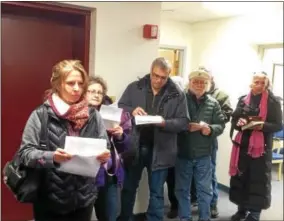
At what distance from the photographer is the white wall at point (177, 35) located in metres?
4.17

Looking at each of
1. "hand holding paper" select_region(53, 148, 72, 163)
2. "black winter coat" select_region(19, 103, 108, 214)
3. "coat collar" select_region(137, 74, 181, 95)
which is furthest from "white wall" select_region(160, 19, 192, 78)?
"hand holding paper" select_region(53, 148, 72, 163)

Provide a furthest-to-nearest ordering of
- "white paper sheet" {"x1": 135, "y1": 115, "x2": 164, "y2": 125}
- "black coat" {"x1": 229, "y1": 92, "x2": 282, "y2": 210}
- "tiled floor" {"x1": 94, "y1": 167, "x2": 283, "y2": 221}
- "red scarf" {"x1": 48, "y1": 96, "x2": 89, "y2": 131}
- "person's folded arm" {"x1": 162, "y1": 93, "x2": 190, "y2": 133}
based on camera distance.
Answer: "tiled floor" {"x1": 94, "y1": 167, "x2": 283, "y2": 221} < "black coat" {"x1": 229, "y1": 92, "x2": 282, "y2": 210} < "person's folded arm" {"x1": 162, "y1": 93, "x2": 190, "y2": 133} < "white paper sheet" {"x1": 135, "y1": 115, "x2": 164, "y2": 125} < "red scarf" {"x1": 48, "y1": 96, "x2": 89, "y2": 131}

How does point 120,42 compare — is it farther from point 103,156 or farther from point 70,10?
point 103,156

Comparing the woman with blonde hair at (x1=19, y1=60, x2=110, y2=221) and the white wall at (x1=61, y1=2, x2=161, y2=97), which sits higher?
the white wall at (x1=61, y1=2, x2=161, y2=97)

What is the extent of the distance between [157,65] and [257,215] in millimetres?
1528

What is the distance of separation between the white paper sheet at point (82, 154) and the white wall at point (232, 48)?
7.47 ft

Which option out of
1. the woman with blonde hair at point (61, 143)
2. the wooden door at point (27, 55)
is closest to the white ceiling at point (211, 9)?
the wooden door at point (27, 55)

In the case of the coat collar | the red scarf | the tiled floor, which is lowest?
the tiled floor

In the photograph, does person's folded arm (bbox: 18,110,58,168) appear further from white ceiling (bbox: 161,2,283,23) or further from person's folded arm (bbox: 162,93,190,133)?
white ceiling (bbox: 161,2,283,23)

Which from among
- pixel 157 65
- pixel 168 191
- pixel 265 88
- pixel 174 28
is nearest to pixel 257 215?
pixel 168 191

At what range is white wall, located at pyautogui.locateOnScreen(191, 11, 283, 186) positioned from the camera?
130 inches

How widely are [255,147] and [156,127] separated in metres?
0.90

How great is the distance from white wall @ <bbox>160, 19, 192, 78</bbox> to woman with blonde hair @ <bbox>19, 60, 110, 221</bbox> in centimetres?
274

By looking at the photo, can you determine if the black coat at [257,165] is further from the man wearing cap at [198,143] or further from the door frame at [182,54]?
the door frame at [182,54]
